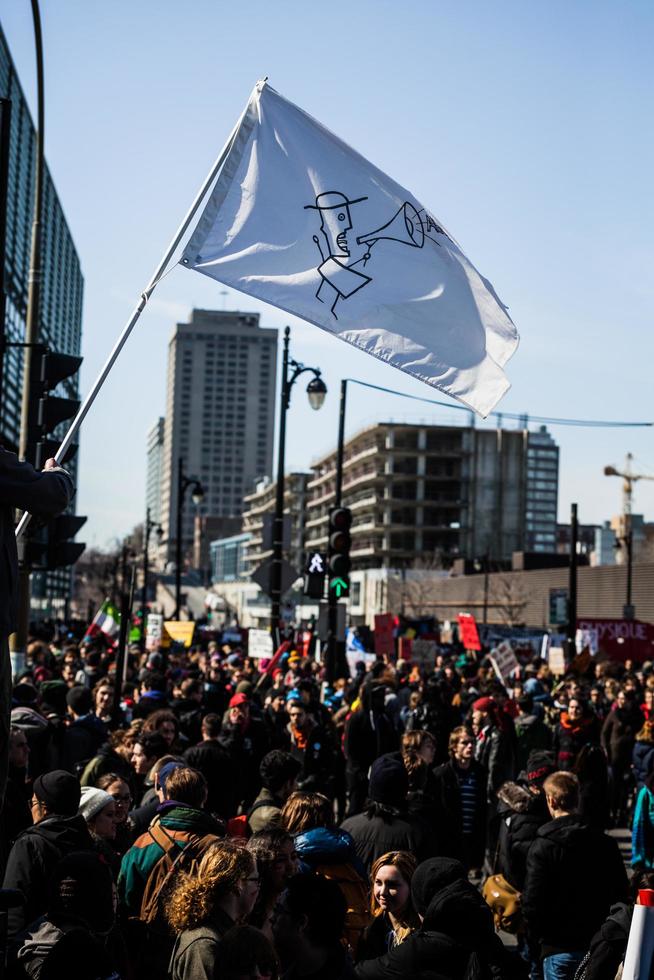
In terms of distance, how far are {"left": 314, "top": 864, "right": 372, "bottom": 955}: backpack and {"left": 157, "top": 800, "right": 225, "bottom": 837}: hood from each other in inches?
22.2

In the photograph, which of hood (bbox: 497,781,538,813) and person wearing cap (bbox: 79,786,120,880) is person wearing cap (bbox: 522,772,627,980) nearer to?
hood (bbox: 497,781,538,813)

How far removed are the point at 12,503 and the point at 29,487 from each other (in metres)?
0.07

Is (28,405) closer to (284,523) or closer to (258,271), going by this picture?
(258,271)

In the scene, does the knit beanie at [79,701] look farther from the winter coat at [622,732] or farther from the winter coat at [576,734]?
the winter coat at [622,732]

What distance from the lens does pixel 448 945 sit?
490 centimetres

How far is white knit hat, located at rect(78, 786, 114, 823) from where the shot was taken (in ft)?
21.6

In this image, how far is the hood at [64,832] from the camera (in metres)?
5.70

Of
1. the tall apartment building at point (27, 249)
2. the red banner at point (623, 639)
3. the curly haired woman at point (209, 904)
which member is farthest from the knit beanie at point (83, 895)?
the tall apartment building at point (27, 249)

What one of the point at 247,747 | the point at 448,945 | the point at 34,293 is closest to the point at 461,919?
the point at 448,945

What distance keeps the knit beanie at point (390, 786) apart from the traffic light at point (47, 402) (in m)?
3.08

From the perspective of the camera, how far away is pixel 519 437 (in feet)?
415

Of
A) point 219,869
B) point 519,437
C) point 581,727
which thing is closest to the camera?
point 219,869

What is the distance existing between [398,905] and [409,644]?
24827mm

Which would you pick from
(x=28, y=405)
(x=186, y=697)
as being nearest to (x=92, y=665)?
(x=186, y=697)
